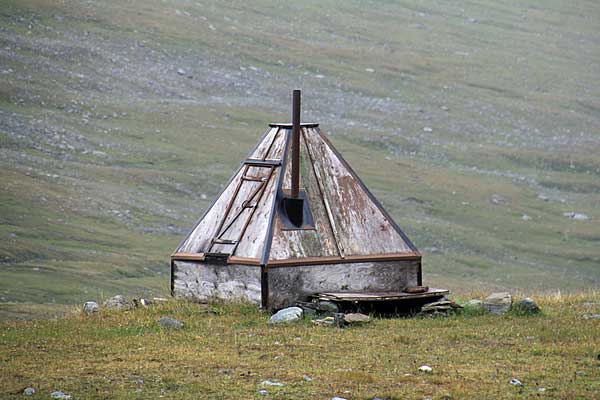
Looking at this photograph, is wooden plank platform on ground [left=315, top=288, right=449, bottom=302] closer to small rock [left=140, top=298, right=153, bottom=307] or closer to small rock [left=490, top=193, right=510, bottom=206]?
small rock [left=140, top=298, right=153, bottom=307]

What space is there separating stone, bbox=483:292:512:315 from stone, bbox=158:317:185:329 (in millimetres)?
4914

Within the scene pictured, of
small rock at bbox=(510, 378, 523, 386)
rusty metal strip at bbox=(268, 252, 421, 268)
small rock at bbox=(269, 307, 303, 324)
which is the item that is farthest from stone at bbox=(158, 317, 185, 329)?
small rock at bbox=(510, 378, 523, 386)

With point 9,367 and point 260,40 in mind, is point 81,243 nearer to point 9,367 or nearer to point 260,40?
point 9,367

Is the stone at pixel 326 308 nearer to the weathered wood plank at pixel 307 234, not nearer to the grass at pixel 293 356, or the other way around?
the grass at pixel 293 356

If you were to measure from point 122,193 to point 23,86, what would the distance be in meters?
18.5

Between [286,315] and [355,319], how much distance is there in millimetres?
1035

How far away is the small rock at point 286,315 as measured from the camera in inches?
692

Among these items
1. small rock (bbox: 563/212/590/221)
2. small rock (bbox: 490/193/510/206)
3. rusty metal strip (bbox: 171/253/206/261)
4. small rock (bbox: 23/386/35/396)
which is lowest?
small rock (bbox: 563/212/590/221)

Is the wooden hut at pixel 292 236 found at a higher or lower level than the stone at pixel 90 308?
higher

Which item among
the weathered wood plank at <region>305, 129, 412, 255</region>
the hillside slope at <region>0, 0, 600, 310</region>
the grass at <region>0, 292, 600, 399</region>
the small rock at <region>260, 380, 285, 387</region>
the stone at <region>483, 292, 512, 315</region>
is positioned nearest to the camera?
the grass at <region>0, 292, 600, 399</region>

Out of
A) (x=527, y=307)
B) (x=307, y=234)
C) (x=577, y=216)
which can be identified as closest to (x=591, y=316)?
(x=527, y=307)

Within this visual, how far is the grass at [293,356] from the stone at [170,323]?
122mm

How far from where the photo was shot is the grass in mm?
13156

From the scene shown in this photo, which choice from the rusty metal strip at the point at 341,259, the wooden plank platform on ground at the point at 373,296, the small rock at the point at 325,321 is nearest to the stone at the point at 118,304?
the rusty metal strip at the point at 341,259
